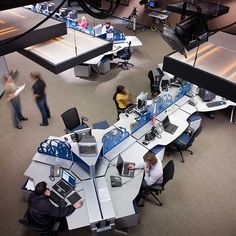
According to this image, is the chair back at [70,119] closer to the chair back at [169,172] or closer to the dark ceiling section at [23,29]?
the dark ceiling section at [23,29]

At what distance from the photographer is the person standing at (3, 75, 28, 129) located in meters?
6.15

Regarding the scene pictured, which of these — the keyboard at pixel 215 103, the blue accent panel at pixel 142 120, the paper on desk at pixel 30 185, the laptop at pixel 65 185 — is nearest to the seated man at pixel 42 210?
the laptop at pixel 65 185

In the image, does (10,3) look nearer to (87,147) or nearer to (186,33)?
(186,33)

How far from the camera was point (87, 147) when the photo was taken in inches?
168

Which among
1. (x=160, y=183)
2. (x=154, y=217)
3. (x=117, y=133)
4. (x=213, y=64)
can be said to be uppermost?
(x=213, y=64)

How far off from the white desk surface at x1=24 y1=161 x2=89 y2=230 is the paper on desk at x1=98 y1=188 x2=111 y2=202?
0.28 meters

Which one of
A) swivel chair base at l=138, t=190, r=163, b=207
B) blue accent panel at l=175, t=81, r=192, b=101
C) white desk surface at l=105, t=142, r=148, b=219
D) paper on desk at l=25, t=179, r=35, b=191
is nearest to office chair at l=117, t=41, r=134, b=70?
blue accent panel at l=175, t=81, r=192, b=101

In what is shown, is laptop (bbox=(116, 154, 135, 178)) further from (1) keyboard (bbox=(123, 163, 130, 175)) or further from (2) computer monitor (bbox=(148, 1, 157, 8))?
(2) computer monitor (bbox=(148, 1, 157, 8))

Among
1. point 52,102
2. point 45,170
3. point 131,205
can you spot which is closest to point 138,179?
point 131,205

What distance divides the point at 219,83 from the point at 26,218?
11.3 feet

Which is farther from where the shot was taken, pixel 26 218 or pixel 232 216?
pixel 232 216

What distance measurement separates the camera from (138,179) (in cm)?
449

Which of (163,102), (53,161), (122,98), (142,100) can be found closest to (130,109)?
(142,100)

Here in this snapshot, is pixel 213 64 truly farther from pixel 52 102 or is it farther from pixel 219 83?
pixel 52 102
